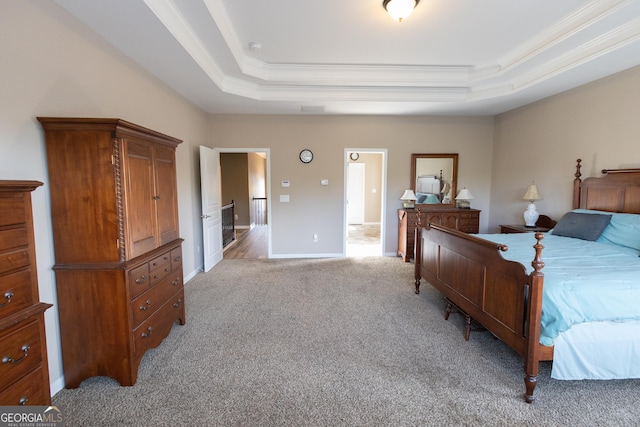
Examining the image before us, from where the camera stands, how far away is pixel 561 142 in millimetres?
3988

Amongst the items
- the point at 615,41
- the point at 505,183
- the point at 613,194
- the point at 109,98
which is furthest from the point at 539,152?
the point at 109,98

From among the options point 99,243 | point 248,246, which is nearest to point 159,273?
point 99,243

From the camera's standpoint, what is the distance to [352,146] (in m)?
5.30

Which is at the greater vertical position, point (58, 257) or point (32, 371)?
point (58, 257)

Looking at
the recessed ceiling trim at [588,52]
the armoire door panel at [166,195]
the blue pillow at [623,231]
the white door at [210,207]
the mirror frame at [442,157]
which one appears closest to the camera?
the armoire door panel at [166,195]

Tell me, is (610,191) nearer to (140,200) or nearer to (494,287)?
(494,287)

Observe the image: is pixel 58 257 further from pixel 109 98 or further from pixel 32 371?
pixel 109 98

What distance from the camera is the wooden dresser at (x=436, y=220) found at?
5.00 m

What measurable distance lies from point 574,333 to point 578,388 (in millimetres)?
469

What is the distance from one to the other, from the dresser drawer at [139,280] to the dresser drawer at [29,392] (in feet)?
2.06

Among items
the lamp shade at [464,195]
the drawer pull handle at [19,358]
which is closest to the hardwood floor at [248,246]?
the lamp shade at [464,195]

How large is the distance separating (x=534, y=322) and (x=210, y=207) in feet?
14.3

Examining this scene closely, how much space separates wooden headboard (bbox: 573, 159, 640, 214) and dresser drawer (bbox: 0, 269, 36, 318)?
5.13 meters

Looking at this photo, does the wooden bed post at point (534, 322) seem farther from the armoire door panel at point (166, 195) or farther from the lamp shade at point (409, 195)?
the lamp shade at point (409, 195)
